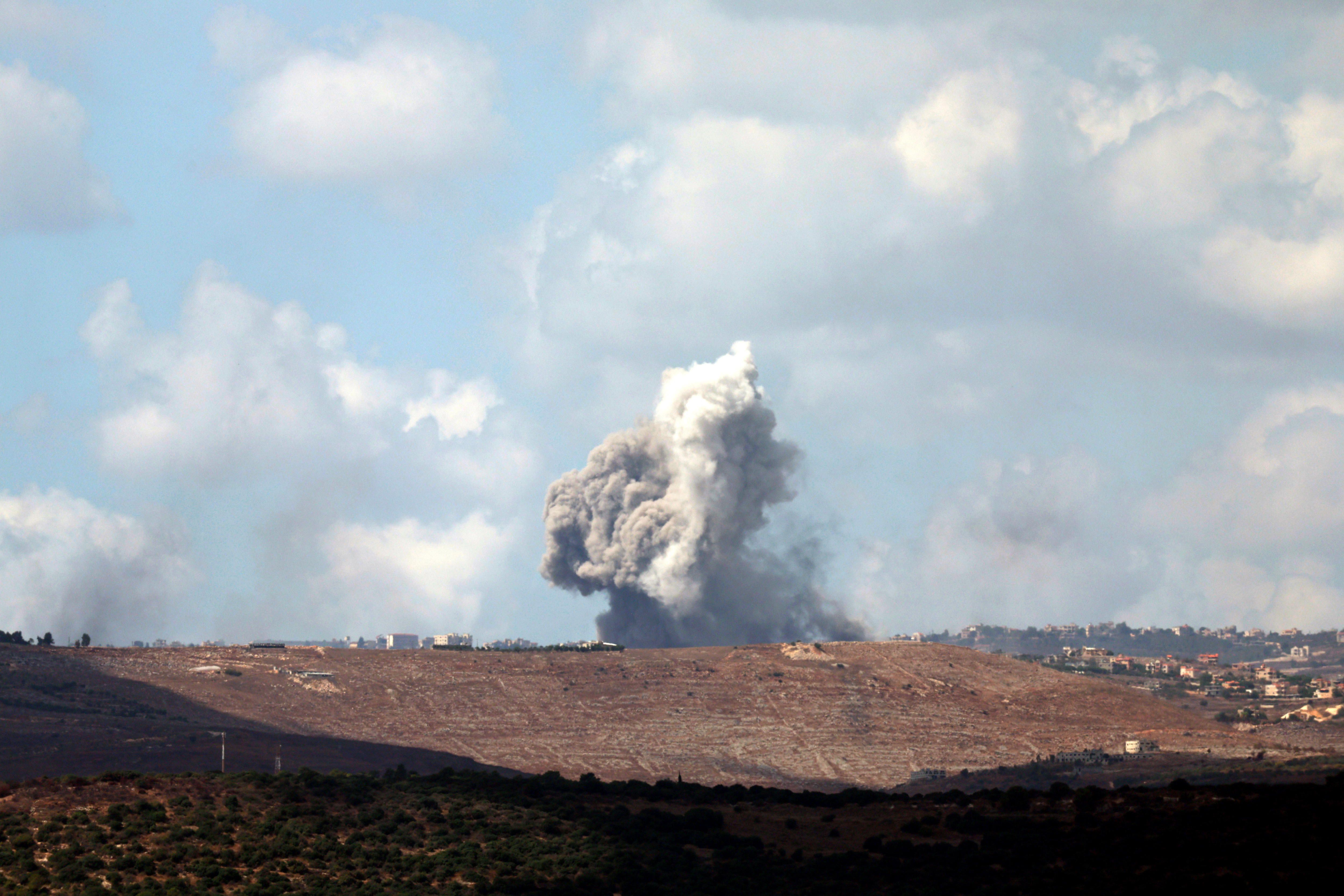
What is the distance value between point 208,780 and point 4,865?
12.0m

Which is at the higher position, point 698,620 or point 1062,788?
point 698,620

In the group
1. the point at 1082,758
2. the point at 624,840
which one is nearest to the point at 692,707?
the point at 1082,758

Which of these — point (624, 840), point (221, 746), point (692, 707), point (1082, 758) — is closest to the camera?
point (624, 840)

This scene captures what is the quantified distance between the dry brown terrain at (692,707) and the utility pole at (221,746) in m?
11.0

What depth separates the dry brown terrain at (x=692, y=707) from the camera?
115 metres

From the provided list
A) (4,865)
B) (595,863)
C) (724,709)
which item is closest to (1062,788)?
(595,863)

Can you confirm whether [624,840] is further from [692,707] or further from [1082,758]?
[692,707]

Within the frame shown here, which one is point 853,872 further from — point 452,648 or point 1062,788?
point 452,648

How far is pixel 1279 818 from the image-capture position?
49.0m

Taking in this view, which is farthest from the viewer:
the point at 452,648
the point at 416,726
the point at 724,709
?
the point at 452,648

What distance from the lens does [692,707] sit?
131m

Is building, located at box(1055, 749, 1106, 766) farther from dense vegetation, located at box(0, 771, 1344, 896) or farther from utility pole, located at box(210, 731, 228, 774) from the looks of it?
utility pole, located at box(210, 731, 228, 774)

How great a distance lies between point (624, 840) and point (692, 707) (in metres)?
72.8

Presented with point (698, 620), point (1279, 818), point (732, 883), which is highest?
point (698, 620)
